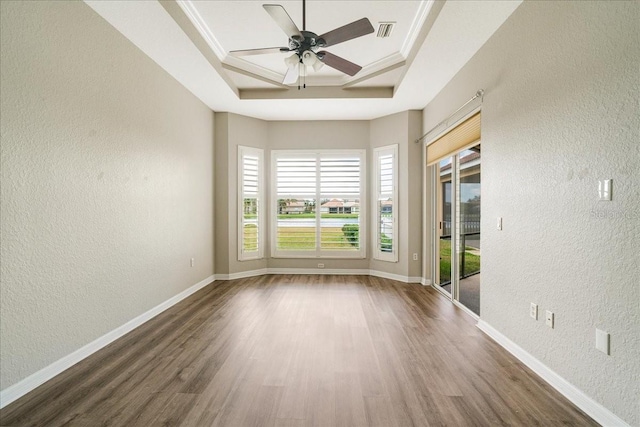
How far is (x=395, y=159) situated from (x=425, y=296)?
2.20 metres

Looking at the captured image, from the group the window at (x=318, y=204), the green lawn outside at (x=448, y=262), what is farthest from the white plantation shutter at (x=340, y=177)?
the green lawn outside at (x=448, y=262)

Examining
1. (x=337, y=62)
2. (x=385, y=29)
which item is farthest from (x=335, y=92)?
(x=337, y=62)

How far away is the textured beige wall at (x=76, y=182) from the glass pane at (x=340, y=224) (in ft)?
8.44

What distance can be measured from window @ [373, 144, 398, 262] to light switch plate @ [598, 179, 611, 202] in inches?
130

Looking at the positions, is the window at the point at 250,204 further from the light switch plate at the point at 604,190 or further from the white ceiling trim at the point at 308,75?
the light switch plate at the point at 604,190

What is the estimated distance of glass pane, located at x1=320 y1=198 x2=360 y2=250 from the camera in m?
5.36

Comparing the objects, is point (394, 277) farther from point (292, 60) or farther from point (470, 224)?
point (292, 60)

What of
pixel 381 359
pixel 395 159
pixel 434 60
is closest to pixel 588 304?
pixel 381 359

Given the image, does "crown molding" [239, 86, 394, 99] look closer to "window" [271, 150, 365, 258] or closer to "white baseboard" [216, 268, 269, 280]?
"window" [271, 150, 365, 258]

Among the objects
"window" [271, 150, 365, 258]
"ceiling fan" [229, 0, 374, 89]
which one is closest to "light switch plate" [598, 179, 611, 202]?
"ceiling fan" [229, 0, 374, 89]

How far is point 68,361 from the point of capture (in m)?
2.23

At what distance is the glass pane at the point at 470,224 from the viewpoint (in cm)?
330

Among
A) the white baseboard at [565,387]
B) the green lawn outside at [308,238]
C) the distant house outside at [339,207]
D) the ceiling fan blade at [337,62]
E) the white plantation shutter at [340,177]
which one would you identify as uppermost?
the ceiling fan blade at [337,62]

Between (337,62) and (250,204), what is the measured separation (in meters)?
3.06
